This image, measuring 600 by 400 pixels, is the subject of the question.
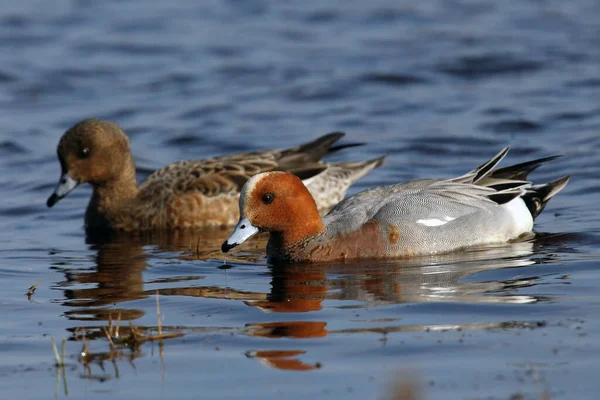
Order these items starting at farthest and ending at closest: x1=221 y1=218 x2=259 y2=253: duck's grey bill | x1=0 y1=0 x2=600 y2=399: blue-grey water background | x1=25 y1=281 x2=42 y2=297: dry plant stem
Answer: x1=221 y1=218 x2=259 y2=253: duck's grey bill → x1=25 y1=281 x2=42 y2=297: dry plant stem → x1=0 y1=0 x2=600 y2=399: blue-grey water background

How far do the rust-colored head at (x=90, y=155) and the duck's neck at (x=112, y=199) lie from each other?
0.04 metres

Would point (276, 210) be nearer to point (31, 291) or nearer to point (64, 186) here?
point (31, 291)

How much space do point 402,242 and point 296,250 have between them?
0.69m

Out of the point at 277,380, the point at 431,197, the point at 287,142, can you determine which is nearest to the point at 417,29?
the point at 287,142

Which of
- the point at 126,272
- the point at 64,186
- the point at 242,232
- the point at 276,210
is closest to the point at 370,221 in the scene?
the point at 276,210

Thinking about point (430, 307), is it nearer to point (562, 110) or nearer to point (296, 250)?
point (296, 250)

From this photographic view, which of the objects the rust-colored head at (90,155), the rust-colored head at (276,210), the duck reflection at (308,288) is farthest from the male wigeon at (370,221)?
the rust-colored head at (90,155)

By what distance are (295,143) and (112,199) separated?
2946 mm

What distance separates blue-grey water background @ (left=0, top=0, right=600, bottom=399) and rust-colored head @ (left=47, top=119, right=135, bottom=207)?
16.8 inches

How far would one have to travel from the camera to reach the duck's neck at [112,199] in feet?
31.8

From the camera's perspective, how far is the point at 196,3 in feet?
63.6

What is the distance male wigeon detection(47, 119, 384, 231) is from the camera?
9.66 m

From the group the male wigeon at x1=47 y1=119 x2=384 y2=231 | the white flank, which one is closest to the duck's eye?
the white flank

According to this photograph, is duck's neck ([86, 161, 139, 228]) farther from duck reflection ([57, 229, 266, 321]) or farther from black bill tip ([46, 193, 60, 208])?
black bill tip ([46, 193, 60, 208])
